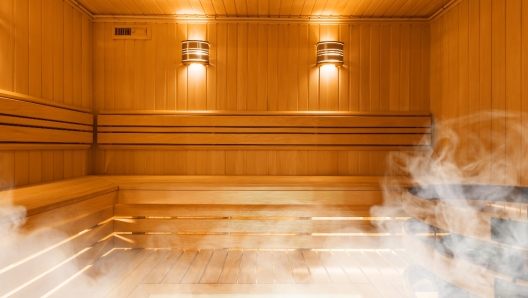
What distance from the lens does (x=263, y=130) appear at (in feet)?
12.0

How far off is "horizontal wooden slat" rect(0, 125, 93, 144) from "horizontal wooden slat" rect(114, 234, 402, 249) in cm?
119

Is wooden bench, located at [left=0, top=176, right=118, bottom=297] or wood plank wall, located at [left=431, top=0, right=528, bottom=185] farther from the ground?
wood plank wall, located at [left=431, top=0, right=528, bottom=185]

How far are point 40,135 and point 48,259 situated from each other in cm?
120

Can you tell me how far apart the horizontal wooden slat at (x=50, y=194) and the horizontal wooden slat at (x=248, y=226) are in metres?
0.39

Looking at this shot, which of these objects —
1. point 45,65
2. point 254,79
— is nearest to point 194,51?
point 254,79

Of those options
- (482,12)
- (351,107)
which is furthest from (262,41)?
(482,12)

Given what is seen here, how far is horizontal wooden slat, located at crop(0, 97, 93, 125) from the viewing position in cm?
250

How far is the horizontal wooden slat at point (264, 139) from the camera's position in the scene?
3.63m

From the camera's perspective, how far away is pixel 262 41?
374cm

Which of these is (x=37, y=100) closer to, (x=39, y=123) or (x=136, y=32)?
(x=39, y=123)

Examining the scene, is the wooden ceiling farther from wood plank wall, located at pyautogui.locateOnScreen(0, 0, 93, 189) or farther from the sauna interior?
wood plank wall, located at pyautogui.locateOnScreen(0, 0, 93, 189)

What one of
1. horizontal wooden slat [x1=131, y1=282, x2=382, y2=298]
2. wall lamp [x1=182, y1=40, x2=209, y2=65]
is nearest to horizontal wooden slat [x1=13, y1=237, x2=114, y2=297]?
horizontal wooden slat [x1=131, y1=282, x2=382, y2=298]

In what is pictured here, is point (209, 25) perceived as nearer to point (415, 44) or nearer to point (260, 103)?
point (260, 103)

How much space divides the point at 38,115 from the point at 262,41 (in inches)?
90.1
